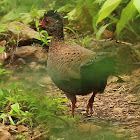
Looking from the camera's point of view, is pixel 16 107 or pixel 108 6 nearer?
pixel 108 6

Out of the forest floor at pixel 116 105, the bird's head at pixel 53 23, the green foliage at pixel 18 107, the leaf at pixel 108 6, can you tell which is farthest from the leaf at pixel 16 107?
the leaf at pixel 108 6

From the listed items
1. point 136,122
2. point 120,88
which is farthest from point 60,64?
point 120,88

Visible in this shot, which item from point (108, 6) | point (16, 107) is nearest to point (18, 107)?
point (16, 107)

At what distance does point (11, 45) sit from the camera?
515 centimetres

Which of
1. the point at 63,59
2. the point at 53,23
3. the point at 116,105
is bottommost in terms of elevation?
the point at 116,105

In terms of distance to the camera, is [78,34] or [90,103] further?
[78,34]

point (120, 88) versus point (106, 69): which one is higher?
point (106, 69)

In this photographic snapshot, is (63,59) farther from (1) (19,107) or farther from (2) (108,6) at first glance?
(2) (108,6)

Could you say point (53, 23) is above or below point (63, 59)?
above

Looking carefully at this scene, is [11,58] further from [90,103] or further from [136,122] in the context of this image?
[136,122]

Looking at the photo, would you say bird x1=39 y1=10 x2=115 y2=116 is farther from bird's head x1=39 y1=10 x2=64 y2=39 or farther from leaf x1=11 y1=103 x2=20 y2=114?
leaf x1=11 y1=103 x2=20 y2=114

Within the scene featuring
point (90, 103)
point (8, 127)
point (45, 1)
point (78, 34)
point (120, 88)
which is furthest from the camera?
point (78, 34)

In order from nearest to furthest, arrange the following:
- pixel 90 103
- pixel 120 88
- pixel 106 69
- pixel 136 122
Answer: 1. pixel 106 69
2. pixel 136 122
3. pixel 90 103
4. pixel 120 88

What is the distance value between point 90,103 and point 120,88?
743 millimetres
